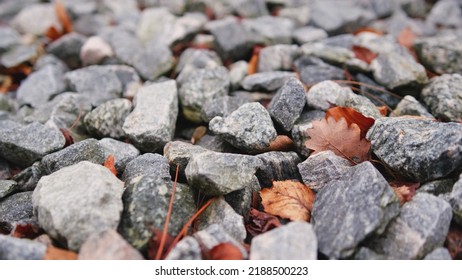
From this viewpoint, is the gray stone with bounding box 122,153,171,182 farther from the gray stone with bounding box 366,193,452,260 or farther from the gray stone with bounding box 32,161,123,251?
the gray stone with bounding box 366,193,452,260

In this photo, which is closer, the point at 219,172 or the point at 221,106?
the point at 219,172

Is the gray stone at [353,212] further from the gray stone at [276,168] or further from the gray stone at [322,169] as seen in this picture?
the gray stone at [276,168]

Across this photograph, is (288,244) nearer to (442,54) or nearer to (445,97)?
(445,97)

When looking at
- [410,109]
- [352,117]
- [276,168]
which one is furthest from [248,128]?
[410,109]

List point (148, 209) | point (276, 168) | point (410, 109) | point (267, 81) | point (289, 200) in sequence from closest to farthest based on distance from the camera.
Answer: point (148, 209), point (289, 200), point (276, 168), point (410, 109), point (267, 81)
